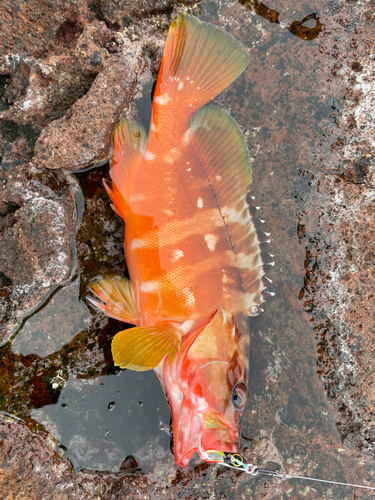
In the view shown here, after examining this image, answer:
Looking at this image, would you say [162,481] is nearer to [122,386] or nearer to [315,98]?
[122,386]

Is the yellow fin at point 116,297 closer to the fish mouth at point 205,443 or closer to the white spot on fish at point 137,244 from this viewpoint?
the white spot on fish at point 137,244

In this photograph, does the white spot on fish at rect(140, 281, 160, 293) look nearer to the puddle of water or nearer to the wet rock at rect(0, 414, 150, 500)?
the puddle of water

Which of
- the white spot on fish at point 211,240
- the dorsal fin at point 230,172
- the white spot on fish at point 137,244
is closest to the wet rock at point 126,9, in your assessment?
the dorsal fin at point 230,172

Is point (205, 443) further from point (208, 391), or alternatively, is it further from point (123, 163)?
point (123, 163)

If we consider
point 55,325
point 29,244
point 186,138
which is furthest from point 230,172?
point 55,325

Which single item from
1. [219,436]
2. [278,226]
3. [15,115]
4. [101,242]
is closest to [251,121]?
[278,226]

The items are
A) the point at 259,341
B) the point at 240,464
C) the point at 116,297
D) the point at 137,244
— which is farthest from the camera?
the point at 259,341
